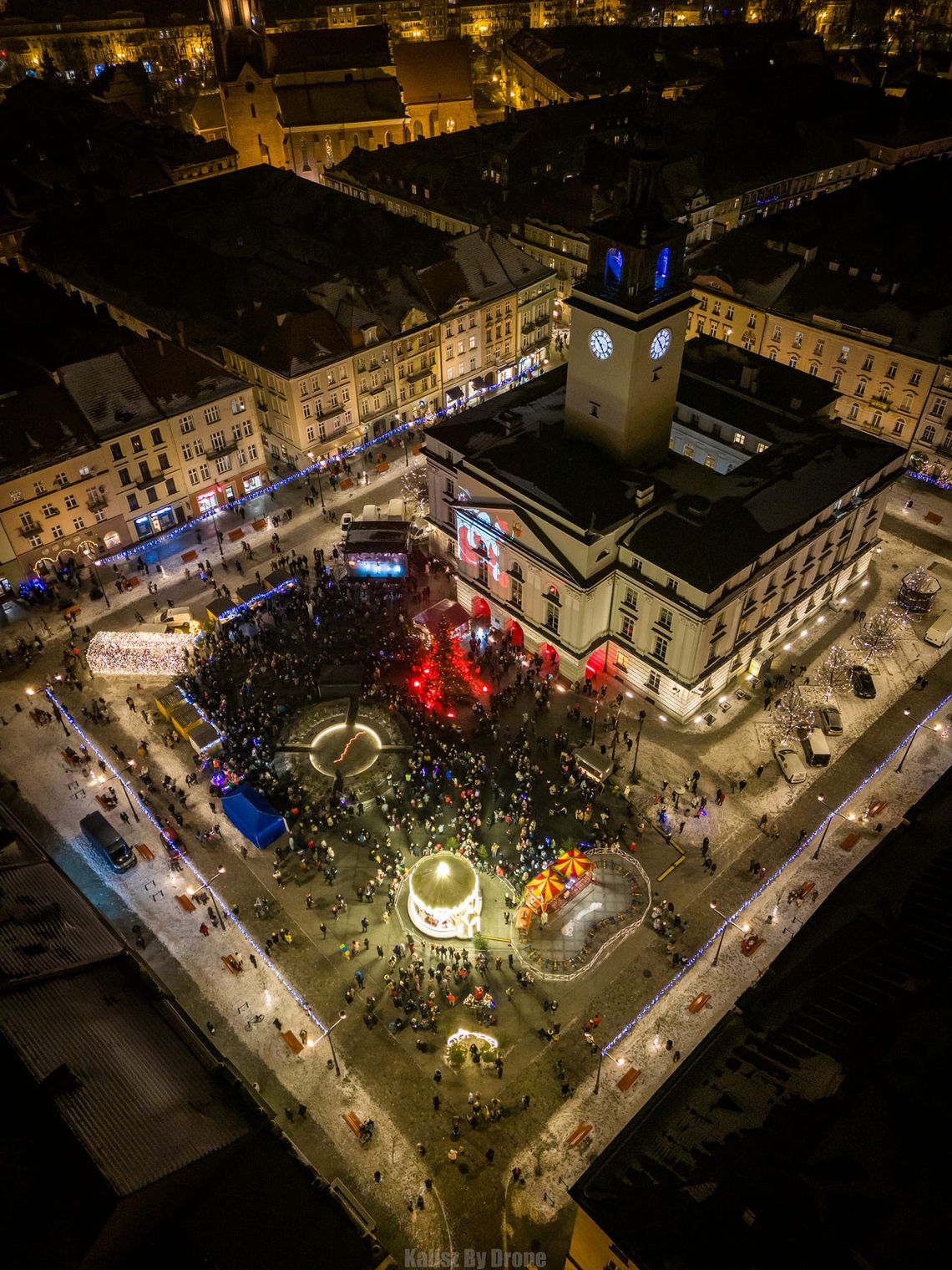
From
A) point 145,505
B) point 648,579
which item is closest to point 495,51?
point 145,505

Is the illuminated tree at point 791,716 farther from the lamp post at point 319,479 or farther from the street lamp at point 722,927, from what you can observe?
the lamp post at point 319,479

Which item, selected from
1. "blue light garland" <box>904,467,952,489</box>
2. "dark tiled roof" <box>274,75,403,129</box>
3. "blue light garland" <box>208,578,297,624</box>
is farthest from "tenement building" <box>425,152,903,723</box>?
"dark tiled roof" <box>274,75,403,129</box>

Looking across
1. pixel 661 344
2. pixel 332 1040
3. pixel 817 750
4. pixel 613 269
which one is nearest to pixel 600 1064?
pixel 332 1040

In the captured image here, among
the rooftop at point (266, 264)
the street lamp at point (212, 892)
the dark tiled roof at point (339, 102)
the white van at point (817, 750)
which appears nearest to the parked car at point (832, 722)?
the white van at point (817, 750)

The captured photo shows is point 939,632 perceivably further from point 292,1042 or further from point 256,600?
point 292,1042

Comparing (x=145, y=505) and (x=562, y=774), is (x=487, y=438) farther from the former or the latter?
(x=145, y=505)

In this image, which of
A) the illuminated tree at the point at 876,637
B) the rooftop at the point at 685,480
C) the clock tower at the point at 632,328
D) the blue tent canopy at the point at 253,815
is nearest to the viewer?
the blue tent canopy at the point at 253,815
